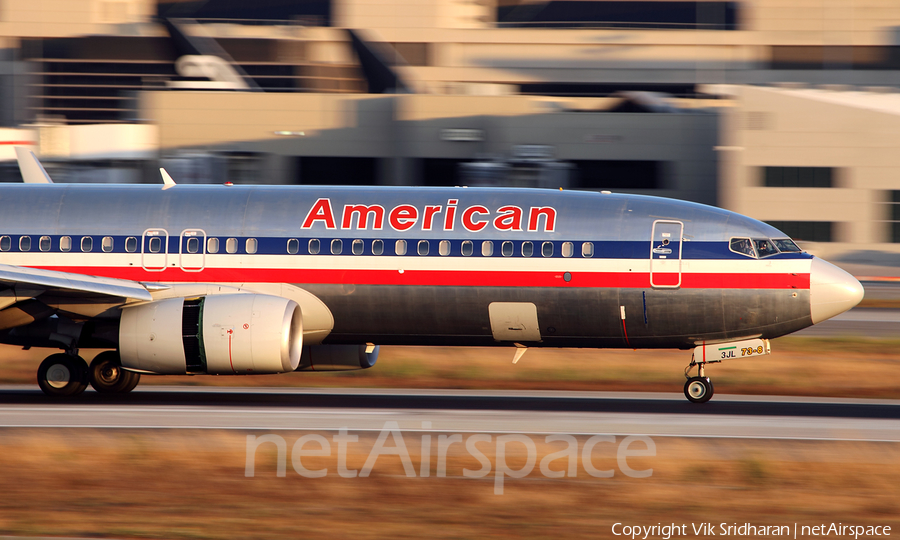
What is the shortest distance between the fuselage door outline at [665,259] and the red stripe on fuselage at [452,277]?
42 mm

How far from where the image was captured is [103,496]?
13.7 metres

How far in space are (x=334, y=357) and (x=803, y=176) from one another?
47884 millimetres

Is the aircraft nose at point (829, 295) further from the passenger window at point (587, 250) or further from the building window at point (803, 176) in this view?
the building window at point (803, 176)

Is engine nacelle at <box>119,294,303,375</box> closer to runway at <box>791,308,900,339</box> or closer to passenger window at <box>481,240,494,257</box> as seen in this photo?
passenger window at <box>481,240,494,257</box>

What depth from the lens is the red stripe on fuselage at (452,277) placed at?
19891 millimetres

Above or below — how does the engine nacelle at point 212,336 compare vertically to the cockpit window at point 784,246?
below

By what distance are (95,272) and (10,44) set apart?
76.2 meters

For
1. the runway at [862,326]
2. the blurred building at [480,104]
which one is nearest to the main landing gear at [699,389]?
the runway at [862,326]

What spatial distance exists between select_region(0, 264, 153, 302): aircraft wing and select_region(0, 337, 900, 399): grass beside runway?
548 cm

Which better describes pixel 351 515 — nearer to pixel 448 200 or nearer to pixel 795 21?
pixel 448 200

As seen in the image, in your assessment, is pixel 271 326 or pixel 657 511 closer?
pixel 657 511

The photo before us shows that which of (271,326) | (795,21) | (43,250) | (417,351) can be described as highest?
(795,21)

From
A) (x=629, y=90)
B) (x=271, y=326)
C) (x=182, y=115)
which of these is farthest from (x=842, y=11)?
(x=271, y=326)

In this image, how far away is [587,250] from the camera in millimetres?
20328
